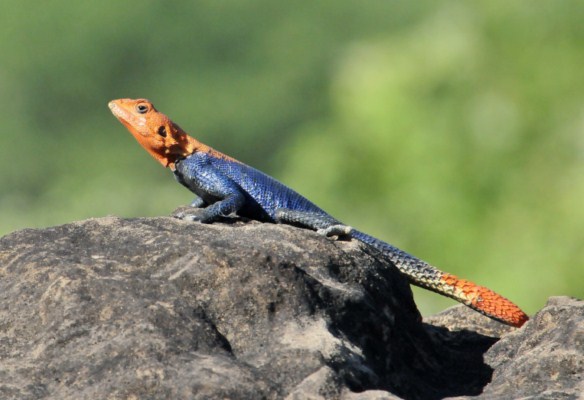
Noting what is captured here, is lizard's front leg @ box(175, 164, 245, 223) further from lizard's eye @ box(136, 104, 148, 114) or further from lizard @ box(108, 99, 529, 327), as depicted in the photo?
lizard's eye @ box(136, 104, 148, 114)

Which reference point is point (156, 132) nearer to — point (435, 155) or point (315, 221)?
point (315, 221)

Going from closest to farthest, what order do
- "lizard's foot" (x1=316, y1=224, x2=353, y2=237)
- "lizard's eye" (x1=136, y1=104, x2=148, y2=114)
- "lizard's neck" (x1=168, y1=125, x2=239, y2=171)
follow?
"lizard's foot" (x1=316, y1=224, x2=353, y2=237)
"lizard's neck" (x1=168, y1=125, x2=239, y2=171)
"lizard's eye" (x1=136, y1=104, x2=148, y2=114)

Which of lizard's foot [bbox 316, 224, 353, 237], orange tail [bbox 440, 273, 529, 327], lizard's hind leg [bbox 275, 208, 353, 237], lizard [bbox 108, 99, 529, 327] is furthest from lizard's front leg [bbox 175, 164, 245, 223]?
orange tail [bbox 440, 273, 529, 327]

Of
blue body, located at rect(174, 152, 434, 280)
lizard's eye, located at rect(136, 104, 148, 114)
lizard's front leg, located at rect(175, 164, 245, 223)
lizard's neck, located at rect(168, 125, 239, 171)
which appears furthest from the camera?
lizard's eye, located at rect(136, 104, 148, 114)

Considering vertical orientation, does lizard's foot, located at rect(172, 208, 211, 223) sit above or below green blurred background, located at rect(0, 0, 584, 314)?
below

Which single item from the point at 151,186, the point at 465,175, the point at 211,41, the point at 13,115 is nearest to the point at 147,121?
the point at 465,175

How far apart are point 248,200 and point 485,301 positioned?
998 millimetres

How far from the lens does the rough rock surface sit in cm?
374

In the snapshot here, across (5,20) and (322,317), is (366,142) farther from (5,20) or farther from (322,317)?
(5,20)

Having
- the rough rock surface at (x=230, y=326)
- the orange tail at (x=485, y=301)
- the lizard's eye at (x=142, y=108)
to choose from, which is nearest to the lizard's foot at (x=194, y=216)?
the rough rock surface at (x=230, y=326)

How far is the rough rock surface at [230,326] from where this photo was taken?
12.3ft

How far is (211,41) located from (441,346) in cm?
1770

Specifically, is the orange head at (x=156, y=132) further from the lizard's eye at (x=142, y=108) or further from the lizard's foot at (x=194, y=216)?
the lizard's foot at (x=194, y=216)

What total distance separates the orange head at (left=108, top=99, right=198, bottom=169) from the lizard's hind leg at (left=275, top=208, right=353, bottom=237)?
2.31ft
